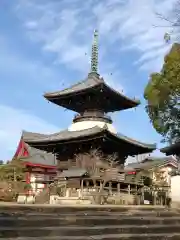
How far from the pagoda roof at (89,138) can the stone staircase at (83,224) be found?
1344cm

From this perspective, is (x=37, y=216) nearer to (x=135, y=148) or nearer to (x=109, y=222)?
(x=109, y=222)

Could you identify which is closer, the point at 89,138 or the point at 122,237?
the point at 122,237

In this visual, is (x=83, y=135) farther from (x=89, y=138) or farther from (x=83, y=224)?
(x=83, y=224)

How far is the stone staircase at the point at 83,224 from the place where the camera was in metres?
7.64

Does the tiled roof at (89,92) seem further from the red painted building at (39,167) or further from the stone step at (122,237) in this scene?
the stone step at (122,237)

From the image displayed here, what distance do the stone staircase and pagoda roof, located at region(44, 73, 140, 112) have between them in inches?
648

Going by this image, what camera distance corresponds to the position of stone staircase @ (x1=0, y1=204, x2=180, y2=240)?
764 centimetres

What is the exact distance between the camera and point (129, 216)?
9992 millimetres

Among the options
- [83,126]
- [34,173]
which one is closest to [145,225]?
[83,126]

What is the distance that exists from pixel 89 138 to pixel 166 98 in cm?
685

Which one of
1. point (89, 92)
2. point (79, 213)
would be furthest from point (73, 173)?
point (79, 213)

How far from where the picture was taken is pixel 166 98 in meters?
19.9

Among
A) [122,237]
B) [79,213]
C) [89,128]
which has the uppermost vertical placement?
[89,128]

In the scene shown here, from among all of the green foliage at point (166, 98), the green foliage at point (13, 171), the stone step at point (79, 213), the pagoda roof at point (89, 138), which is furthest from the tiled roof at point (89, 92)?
the stone step at point (79, 213)
